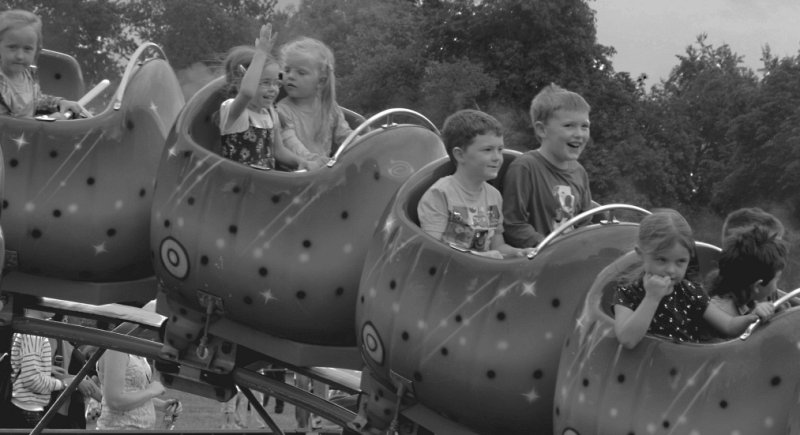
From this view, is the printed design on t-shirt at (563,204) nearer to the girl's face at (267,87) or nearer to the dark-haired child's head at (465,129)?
the dark-haired child's head at (465,129)

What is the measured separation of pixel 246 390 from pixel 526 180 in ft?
5.40

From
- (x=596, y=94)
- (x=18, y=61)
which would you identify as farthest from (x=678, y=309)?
(x=596, y=94)

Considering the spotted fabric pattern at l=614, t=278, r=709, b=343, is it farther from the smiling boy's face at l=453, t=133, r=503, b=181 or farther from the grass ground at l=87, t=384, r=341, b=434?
the grass ground at l=87, t=384, r=341, b=434

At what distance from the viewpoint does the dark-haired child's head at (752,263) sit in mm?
3873

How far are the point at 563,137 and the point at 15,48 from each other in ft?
7.38

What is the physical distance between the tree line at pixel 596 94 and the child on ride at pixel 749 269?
18213mm

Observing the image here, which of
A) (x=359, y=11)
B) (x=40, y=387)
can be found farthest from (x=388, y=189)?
(x=359, y=11)

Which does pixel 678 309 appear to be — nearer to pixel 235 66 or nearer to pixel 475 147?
pixel 475 147

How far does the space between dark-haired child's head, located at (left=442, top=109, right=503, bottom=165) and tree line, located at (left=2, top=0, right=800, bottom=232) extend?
57.6ft

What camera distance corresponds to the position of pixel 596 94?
2781 centimetres

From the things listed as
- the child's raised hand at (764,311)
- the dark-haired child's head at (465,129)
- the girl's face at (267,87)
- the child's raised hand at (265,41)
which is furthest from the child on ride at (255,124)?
the child's raised hand at (764,311)

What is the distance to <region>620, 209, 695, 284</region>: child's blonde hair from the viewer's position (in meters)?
3.66

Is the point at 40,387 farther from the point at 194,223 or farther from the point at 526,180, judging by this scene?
the point at 526,180

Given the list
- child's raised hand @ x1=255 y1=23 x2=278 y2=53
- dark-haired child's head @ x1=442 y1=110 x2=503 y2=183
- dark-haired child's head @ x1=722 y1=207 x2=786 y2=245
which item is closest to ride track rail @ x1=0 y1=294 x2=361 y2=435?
dark-haired child's head @ x1=442 y1=110 x2=503 y2=183
